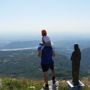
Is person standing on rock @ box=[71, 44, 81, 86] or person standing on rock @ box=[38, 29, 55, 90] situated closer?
person standing on rock @ box=[71, 44, 81, 86]

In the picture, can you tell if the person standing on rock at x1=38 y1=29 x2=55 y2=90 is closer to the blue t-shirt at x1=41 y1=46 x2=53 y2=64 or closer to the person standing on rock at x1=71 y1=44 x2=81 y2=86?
the blue t-shirt at x1=41 y1=46 x2=53 y2=64

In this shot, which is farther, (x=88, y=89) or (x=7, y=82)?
(x=7, y=82)

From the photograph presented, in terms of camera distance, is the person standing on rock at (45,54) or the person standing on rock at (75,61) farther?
the person standing on rock at (45,54)

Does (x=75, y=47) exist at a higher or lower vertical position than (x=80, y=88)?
higher

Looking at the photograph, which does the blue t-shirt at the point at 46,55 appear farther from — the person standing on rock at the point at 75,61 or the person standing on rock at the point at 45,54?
the person standing on rock at the point at 75,61

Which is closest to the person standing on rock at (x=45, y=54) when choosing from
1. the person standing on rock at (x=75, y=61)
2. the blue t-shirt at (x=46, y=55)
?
the blue t-shirt at (x=46, y=55)

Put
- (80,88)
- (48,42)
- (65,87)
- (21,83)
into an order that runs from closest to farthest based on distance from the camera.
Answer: (80,88)
(48,42)
(65,87)
(21,83)

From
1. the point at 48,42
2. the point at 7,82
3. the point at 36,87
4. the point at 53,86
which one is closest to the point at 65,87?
the point at 53,86

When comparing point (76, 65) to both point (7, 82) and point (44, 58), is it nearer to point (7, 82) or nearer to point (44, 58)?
point (44, 58)

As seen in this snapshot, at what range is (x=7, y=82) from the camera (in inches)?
657

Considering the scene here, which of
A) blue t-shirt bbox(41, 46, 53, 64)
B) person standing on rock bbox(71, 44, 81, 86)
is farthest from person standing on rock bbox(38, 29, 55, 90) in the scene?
person standing on rock bbox(71, 44, 81, 86)

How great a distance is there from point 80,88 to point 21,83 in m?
5.86

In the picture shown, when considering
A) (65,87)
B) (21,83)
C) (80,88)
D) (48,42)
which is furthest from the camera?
(21,83)

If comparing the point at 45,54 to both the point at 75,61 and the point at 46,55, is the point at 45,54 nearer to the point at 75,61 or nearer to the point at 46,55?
the point at 46,55
